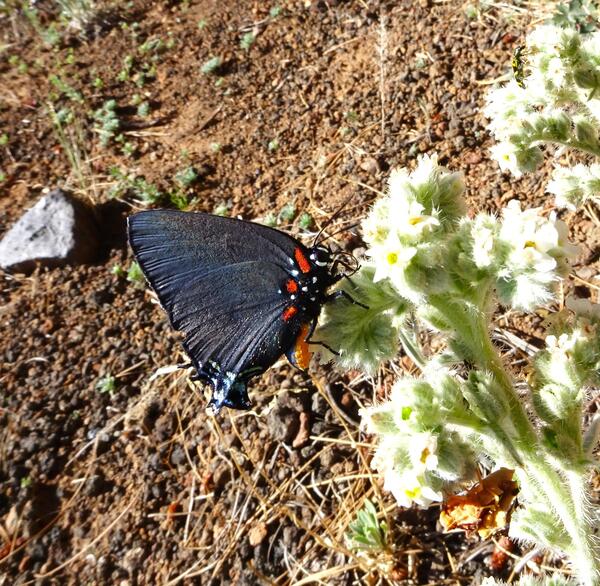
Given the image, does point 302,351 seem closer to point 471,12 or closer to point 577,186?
point 577,186

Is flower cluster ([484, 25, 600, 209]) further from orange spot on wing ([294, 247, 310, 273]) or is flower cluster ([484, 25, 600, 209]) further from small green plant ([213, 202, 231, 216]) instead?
small green plant ([213, 202, 231, 216])

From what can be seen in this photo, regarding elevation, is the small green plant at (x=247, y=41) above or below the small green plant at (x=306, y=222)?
above

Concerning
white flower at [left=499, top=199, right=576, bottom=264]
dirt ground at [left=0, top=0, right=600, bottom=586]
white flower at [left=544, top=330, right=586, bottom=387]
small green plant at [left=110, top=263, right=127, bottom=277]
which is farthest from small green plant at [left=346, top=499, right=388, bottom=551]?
small green plant at [left=110, top=263, right=127, bottom=277]

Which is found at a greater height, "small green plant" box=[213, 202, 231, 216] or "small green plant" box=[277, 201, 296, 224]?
"small green plant" box=[277, 201, 296, 224]

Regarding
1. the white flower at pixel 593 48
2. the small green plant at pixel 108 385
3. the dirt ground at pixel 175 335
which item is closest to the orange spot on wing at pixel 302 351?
the dirt ground at pixel 175 335

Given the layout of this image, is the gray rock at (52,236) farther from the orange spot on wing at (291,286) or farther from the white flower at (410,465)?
the white flower at (410,465)

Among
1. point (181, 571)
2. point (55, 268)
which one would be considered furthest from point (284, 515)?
point (55, 268)

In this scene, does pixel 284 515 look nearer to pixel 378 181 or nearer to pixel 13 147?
pixel 378 181
